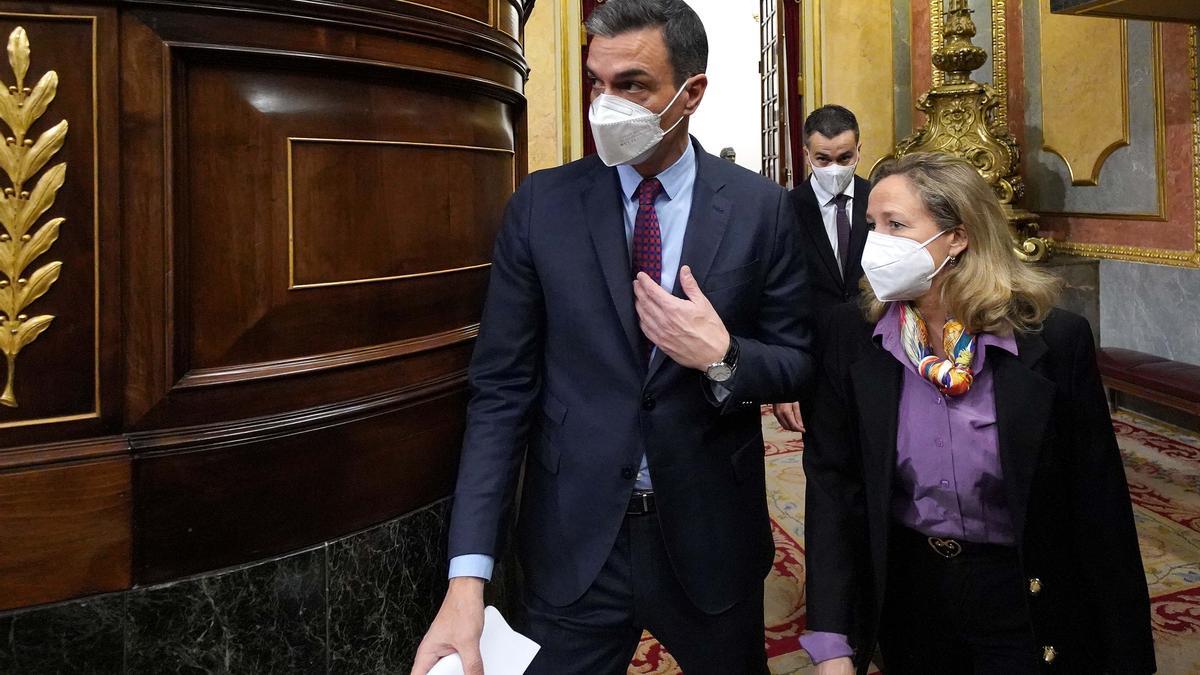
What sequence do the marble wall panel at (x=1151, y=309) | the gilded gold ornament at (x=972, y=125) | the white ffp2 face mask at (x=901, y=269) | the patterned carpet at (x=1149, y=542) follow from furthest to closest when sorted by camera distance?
the gilded gold ornament at (x=972, y=125) < the marble wall panel at (x=1151, y=309) < the patterned carpet at (x=1149, y=542) < the white ffp2 face mask at (x=901, y=269)

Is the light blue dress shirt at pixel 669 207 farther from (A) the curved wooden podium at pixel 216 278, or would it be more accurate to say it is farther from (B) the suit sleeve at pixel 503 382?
(A) the curved wooden podium at pixel 216 278

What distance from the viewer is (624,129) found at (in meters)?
1.39

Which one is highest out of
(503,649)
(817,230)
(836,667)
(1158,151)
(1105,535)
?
(1158,151)

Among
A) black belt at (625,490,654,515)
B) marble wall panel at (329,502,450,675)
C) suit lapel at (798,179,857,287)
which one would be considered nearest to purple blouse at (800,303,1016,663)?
black belt at (625,490,654,515)

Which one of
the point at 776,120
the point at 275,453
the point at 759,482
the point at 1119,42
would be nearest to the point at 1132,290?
the point at 1119,42

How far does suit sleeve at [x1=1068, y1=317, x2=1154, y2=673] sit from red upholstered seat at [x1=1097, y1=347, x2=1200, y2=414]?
3651mm

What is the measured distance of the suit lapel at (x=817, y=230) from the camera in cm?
336

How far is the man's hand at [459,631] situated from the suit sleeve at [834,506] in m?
0.66

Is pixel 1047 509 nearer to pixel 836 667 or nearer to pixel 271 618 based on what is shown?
pixel 836 667

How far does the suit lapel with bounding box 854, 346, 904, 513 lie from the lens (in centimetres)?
153

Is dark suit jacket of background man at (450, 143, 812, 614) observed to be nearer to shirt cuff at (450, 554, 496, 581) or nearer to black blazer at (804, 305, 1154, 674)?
shirt cuff at (450, 554, 496, 581)

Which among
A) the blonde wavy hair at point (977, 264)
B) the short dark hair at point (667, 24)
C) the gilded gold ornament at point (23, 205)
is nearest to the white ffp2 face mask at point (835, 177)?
the blonde wavy hair at point (977, 264)

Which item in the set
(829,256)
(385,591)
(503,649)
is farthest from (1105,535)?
(829,256)

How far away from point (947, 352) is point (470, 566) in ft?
3.21
